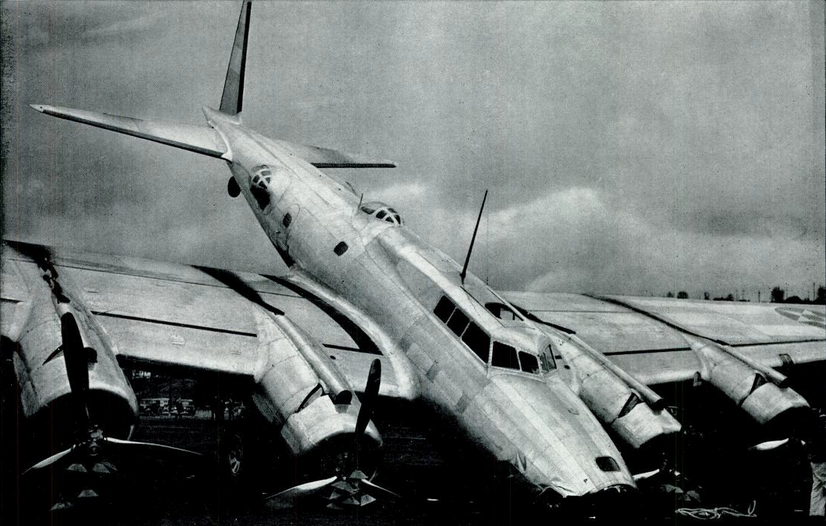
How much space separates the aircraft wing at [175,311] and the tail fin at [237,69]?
801cm

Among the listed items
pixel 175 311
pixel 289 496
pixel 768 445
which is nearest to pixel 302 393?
pixel 289 496

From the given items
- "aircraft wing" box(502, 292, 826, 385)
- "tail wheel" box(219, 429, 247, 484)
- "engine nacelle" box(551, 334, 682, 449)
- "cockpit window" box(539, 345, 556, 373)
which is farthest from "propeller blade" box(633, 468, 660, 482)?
"tail wheel" box(219, 429, 247, 484)

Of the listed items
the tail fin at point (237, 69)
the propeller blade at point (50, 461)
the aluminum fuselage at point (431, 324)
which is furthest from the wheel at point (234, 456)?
the tail fin at point (237, 69)

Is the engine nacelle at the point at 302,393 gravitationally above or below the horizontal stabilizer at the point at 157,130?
below

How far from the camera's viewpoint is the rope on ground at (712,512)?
35.5 feet

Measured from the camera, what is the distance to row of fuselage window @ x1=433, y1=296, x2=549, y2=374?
1048 cm

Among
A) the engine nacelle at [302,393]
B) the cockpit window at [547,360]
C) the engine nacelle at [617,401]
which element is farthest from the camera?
the engine nacelle at [617,401]

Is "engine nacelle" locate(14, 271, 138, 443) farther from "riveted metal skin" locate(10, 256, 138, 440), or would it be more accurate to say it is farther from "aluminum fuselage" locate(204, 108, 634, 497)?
"aluminum fuselage" locate(204, 108, 634, 497)

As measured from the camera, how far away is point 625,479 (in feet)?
29.4

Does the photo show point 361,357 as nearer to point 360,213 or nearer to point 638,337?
point 360,213

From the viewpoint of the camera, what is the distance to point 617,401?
11523 mm

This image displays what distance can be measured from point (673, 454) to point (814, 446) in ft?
7.13

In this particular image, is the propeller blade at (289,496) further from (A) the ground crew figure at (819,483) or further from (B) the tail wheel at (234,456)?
(A) the ground crew figure at (819,483)

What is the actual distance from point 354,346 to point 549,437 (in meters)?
4.27
